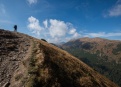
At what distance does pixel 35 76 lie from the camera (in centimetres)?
2688

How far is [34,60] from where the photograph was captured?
3281 cm

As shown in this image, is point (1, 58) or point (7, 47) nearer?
point (1, 58)

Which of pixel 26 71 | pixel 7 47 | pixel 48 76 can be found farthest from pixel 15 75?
pixel 7 47

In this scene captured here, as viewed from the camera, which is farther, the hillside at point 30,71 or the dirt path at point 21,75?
the hillside at point 30,71

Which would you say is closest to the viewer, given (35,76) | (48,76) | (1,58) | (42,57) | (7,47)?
(35,76)

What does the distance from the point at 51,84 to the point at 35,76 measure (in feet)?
10.3

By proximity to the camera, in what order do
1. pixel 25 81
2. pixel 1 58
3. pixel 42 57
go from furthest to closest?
pixel 42 57 → pixel 1 58 → pixel 25 81

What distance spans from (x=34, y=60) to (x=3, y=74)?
742cm

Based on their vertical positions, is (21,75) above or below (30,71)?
below

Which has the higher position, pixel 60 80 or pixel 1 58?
pixel 1 58

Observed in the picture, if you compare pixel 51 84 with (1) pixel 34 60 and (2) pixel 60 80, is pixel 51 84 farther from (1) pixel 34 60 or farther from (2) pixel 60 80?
(1) pixel 34 60

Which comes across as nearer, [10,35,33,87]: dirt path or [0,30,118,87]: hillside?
[10,35,33,87]: dirt path

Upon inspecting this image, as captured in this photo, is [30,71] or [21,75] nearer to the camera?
[21,75]

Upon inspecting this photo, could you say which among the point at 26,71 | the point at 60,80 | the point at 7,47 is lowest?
the point at 60,80
